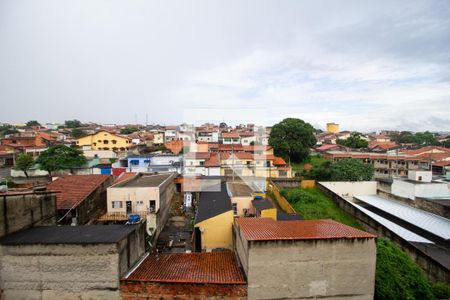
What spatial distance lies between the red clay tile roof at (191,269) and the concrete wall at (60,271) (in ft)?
2.91

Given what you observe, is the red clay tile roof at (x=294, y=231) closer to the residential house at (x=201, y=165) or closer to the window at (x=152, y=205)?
the window at (x=152, y=205)

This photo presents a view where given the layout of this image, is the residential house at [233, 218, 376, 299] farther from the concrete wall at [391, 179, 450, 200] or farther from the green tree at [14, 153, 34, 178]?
the green tree at [14, 153, 34, 178]

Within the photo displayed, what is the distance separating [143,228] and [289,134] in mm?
27448

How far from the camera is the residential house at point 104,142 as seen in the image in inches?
1703

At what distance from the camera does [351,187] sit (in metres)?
23.6

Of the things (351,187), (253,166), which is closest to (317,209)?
(351,187)

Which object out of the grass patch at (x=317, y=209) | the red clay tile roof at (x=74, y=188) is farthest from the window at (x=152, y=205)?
the grass patch at (x=317, y=209)

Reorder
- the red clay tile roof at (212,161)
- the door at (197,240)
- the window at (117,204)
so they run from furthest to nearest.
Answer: the red clay tile roof at (212,161)
the window at (117,204)
the door at (197,240)

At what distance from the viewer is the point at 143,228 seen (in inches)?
413

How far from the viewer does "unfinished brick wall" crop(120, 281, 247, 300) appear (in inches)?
315

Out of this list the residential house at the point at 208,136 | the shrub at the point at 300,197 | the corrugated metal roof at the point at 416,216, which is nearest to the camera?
the corrugated metal roof at the point at 416,216

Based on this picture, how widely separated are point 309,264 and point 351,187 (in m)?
17.9

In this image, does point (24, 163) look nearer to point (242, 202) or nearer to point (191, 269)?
point (242, 202)

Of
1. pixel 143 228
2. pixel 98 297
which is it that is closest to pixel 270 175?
pixel 143 228
